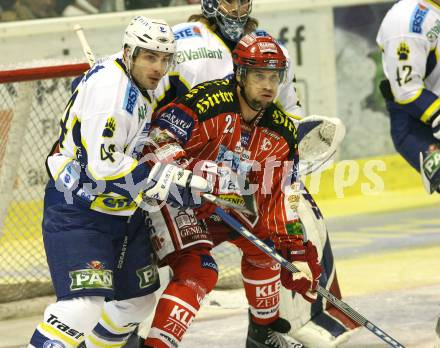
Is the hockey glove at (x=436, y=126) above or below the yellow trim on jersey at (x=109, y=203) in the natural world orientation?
below

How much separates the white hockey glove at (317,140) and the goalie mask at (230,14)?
0.56 meters

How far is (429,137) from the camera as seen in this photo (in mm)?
5039

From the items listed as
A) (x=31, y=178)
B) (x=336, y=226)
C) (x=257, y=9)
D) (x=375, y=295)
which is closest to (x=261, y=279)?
(x=375, y=295)

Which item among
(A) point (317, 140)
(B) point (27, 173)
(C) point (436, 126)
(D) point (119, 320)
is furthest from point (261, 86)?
(B) point (27, 173)

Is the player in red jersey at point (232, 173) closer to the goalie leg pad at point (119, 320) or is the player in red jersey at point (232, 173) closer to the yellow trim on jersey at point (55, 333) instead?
the goalie leg pad at point (119, 320)

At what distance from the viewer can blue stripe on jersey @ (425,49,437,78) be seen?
498 centimetres

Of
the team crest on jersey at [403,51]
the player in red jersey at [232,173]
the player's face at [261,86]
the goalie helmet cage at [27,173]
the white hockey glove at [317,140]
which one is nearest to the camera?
the player in red jersey at [232,173]

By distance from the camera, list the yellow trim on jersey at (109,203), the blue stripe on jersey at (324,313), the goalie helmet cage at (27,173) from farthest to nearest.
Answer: the goalie helmet cage at (27,173) → the blue stripe on jersey at (324,313) → the yellow trim on jersey at (109,203)

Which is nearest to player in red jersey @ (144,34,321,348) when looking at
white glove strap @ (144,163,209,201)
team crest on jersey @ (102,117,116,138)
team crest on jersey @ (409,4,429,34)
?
white glove strap @ (144,163,209,201)

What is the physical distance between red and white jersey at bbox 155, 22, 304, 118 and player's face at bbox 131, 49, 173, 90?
2.45 ft

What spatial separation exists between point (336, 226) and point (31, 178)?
7.76ft

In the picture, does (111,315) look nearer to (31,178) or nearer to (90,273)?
(90,273)

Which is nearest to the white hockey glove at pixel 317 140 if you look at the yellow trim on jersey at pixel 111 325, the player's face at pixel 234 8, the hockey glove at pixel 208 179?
the player's face at pixel 234 8

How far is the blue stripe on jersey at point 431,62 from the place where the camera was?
4.98 meters
